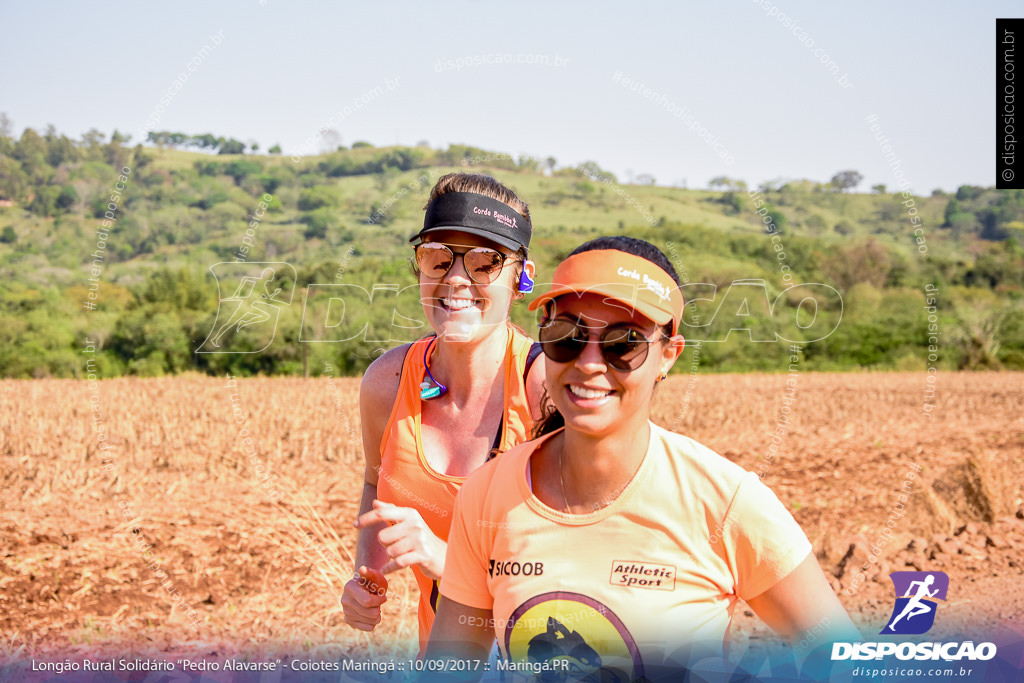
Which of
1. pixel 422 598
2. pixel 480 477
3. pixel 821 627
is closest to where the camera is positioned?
pixel 821 627

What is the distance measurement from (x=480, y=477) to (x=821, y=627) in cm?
82

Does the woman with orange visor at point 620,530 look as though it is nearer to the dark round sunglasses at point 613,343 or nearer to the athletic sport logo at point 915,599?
the dark round sunglasses at point 613,343

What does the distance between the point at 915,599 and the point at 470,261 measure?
341 cm

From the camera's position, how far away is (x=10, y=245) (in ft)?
190

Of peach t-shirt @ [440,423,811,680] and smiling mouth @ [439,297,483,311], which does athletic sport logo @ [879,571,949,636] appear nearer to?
peach t-shirt @ [440,423,811,680]

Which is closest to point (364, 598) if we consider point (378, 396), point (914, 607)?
point (378, 396)

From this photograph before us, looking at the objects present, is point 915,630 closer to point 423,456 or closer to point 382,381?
point 423,456

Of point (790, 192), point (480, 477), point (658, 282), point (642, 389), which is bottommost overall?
point (480, 477)

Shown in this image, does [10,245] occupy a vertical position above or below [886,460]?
above

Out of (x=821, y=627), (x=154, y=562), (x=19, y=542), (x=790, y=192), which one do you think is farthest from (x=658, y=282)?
(x=790, y=192)

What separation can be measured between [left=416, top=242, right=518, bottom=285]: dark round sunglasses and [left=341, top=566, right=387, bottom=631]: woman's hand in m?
0.95

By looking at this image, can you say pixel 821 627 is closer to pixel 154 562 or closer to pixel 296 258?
pixel 154 562

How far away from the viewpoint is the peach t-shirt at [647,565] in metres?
1.67

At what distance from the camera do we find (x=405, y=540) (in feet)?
7.07
